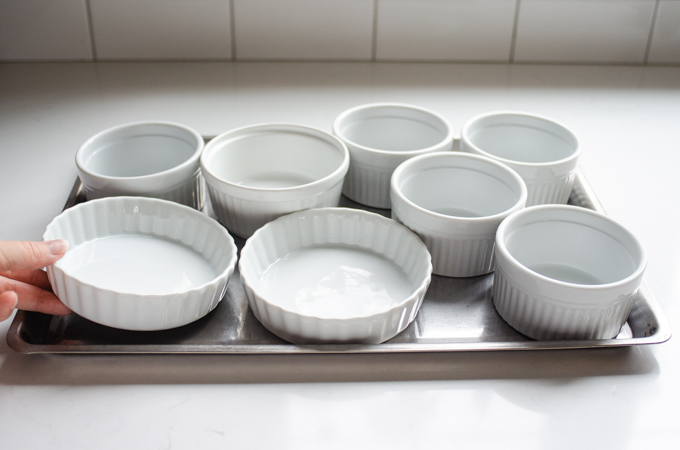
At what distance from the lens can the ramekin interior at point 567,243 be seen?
52cm

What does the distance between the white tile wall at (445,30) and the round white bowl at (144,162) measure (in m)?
0.47

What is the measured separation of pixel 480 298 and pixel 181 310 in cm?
26

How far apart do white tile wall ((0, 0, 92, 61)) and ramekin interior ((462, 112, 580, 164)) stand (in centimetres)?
65

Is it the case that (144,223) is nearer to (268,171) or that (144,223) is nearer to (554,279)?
(268,171)

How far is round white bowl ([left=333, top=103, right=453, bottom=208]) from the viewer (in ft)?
2.06

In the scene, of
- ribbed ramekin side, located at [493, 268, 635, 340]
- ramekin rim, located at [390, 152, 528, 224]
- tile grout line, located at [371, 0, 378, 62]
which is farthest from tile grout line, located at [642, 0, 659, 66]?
ribbed ramekin side, located at [493, 268, 635, 340]

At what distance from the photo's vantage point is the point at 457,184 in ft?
2.05

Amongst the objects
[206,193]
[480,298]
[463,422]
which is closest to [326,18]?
A: [206,193]

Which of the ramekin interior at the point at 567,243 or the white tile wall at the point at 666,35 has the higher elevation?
the white tile wall at the point at 666,35

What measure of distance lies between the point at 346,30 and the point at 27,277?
66cm

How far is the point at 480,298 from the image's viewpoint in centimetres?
54

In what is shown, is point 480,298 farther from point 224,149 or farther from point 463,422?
point 224,149

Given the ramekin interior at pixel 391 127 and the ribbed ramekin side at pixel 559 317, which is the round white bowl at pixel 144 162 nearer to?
the ramekin interior at pixel 391 127

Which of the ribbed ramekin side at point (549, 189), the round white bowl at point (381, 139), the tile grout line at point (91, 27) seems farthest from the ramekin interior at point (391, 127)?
the tile grout line at point (91, 27)
